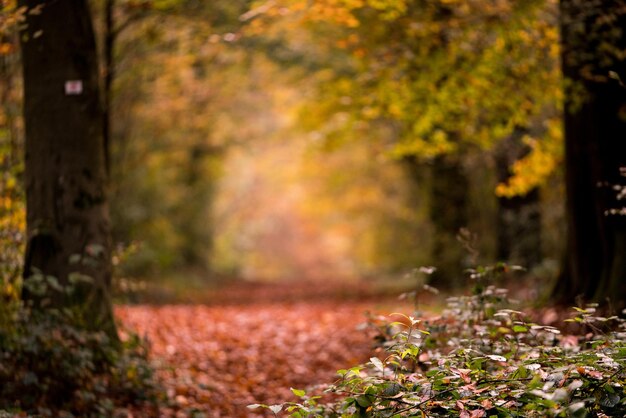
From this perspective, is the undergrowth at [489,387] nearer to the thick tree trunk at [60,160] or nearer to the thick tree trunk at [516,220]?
the thick tree trunk at [60,160]

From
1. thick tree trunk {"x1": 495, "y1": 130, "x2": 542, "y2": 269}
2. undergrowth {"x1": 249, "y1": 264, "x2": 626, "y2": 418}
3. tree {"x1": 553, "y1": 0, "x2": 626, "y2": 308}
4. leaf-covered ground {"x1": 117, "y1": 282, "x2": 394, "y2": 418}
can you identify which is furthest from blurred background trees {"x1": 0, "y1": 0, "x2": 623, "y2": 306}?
undergrowth {"x1": 249, "y1": 264, "x2": 626, "y2": 418}

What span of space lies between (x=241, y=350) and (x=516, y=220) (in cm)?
742

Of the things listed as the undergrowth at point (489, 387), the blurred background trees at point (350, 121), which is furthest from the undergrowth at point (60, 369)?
the undergrowth at point (489, 387)

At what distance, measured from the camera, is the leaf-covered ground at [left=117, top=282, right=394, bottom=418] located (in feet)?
24.9

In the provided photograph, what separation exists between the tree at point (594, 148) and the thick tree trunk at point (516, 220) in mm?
5601

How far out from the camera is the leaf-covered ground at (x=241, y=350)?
7598 mm

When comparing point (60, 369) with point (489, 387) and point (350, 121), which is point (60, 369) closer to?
point (489, 387)

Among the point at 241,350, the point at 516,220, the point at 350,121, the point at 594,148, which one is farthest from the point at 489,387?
the point at 516,220

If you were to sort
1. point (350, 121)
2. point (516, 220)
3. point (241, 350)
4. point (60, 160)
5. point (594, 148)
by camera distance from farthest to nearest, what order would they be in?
point (516, 220) → point (350, 121) → point (241, 350) → point (594, 148) → point (60, 160)

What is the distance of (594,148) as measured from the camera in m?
8.21

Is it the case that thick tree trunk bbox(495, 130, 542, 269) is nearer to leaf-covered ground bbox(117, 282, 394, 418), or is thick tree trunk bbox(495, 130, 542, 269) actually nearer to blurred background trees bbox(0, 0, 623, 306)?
blurred background trees bbox(0, 0, 623, 306)

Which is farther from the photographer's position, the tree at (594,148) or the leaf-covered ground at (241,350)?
the tree at (594,148)

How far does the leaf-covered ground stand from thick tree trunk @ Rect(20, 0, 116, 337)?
3.99 feet

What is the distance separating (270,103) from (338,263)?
84.6ft
